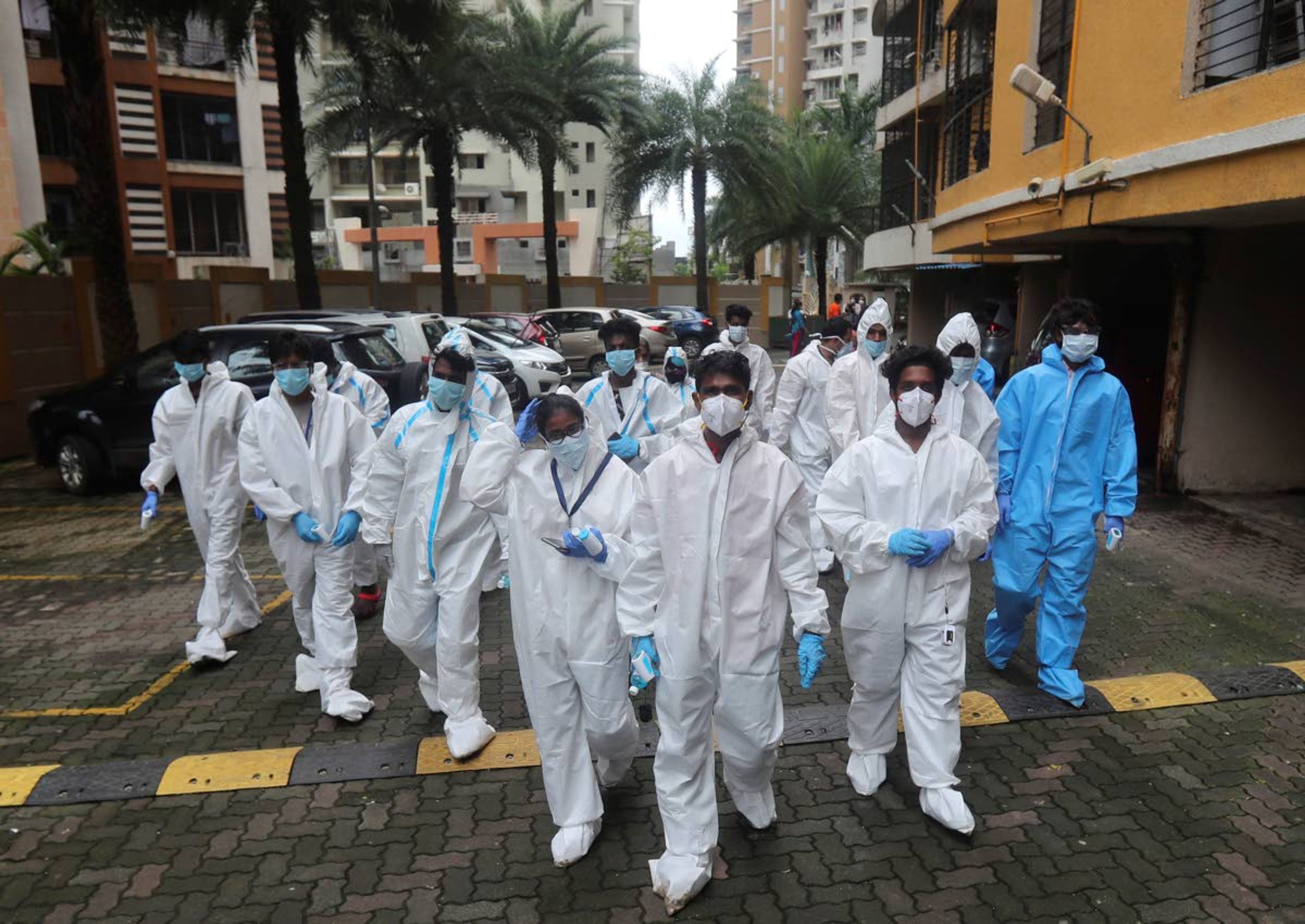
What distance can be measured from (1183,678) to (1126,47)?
5.42m

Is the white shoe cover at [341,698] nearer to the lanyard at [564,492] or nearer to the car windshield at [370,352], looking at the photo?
the lanyard at [564,492]

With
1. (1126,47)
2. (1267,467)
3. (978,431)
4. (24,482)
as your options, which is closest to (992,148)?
(1126,47)

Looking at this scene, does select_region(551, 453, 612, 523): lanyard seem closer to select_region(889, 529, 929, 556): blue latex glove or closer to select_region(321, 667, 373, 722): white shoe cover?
select_region(889, 529, 929, 556): blue latex glove

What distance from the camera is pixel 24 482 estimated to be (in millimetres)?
11562

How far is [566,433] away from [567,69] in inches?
944

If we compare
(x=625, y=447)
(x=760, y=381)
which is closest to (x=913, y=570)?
(x=625, y=447)

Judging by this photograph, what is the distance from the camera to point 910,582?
380cm

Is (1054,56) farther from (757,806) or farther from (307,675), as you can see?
(307,675)

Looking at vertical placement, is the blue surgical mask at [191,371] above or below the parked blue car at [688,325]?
above

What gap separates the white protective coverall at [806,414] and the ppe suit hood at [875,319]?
49 cm

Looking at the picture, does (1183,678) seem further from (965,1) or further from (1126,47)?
(965,1)

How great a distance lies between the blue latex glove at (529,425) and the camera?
369 cm

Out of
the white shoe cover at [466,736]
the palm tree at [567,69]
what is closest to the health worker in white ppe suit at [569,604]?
the white shoe cover at [466,736]

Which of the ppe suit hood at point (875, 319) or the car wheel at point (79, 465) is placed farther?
the car wheel at point (79, 465)
